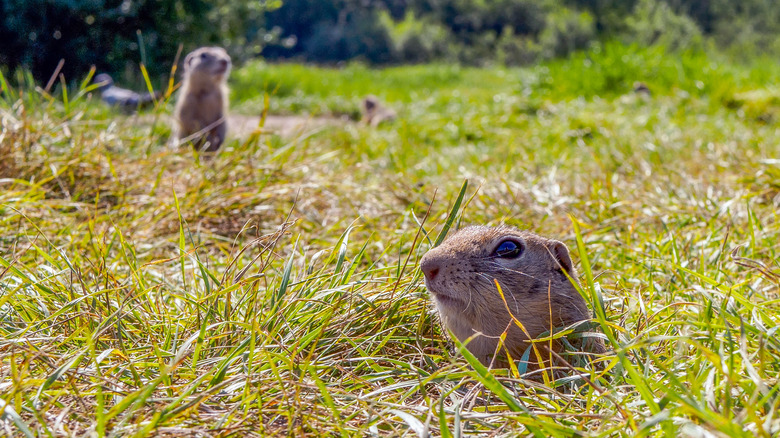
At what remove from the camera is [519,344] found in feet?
6.12

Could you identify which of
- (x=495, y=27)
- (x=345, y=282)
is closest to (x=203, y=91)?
(x=345, y=282)

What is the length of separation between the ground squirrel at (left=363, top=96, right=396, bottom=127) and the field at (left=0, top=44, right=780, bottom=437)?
270cm

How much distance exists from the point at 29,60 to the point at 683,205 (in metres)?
7.42

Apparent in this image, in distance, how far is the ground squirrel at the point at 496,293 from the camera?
1833 mm

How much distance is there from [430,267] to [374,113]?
23.6 feet

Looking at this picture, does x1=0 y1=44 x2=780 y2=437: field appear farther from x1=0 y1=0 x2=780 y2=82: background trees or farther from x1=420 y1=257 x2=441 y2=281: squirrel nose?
x1=0 y1=0 x2=780 y2=82: background trees

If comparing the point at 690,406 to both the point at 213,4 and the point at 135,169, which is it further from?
the point at 213,4

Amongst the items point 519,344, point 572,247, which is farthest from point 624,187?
point 519,344

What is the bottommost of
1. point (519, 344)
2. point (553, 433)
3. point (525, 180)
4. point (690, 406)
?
point (525, 180)

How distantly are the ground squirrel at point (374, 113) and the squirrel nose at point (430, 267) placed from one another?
6497mm

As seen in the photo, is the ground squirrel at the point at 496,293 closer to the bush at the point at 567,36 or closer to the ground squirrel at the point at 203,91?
the ground squirrel at the point at 203,91

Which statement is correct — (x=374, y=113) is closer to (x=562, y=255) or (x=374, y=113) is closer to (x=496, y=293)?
(x=562, y=255)

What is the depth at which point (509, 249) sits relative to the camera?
199 centimetres

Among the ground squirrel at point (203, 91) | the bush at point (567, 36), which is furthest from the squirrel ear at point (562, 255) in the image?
the bush at point (567, 36)
